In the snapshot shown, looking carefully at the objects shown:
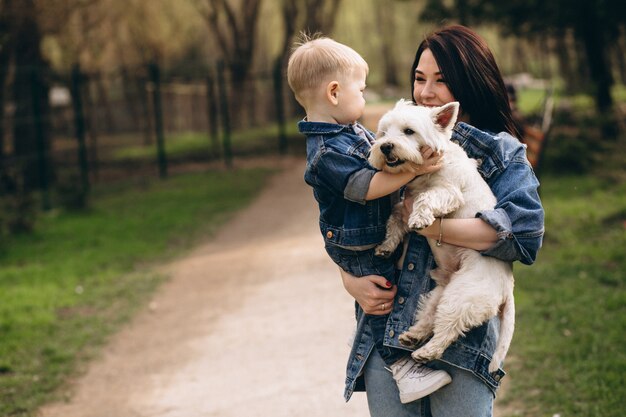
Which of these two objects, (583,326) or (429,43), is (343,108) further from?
(583,326)

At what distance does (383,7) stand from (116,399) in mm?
32351

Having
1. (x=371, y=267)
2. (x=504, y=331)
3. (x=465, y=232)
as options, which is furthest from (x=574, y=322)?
(x=465, y=232)

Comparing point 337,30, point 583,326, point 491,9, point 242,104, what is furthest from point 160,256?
point 337,30

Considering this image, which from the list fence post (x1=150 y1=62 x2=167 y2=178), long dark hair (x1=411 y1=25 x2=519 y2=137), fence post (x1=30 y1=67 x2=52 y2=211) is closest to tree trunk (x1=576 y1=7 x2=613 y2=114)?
fence post (x1=150 y1=62 x2=167 y2=178)

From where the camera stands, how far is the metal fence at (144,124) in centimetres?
1512

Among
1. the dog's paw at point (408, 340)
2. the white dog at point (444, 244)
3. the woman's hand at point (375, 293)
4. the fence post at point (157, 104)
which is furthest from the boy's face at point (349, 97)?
the fence post at point (157, 104)

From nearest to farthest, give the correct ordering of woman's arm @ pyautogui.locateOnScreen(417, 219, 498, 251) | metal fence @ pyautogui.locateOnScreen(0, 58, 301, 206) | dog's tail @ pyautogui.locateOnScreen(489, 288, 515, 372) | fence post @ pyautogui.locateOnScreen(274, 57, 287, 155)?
woman's arm @ pyautogui.locateOnScreen(417, 219, 498, 251)
dog's tail @ pyautogui.locateOnScreen(489, 288, 515, 372)
metal fence @ pyautogui.locateOnScreen(0, 58, 301, 206)
fence post @ pyautogui.locateOnScreen(274, 57, 287, 155)

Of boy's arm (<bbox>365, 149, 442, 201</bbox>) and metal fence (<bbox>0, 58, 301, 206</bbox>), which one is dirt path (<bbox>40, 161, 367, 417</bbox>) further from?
metal fence (<bbox>0, 58, 301, 206</bbox>)

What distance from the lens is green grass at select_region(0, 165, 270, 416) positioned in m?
6.30

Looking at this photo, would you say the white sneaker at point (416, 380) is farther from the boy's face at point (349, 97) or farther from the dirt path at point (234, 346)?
the dirt path at point (234, 346)

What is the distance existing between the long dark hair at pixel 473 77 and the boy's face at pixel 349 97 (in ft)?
0.94

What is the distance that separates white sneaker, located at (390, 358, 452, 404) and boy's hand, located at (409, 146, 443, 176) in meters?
0.63

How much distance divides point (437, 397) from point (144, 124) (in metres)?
A: 26.7

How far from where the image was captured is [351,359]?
2.88 meters
